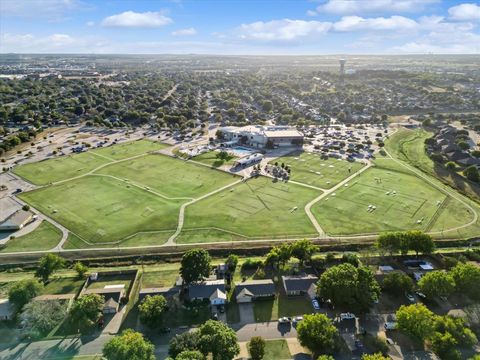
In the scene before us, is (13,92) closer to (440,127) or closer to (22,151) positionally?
(22,151)

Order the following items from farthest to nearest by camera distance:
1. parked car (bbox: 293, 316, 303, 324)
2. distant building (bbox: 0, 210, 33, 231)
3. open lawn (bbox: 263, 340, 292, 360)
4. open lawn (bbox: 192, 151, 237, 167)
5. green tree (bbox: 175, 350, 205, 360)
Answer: open lawn (bbox: 192, 151, 237, 167)
distant building (bbox: 0, 210, 33, 231)
parked car (bbox: 293, 316, 303, 324)
open lawn (bbox: 263, 340, 292, 360)
green tree (bbox: 175, 350, 205, 360)

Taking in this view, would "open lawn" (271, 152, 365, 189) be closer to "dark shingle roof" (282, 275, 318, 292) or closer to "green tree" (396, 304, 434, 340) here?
"dark shingle roof" (282, 275, 318, 292)

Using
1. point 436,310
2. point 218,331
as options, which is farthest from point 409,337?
point 218,331

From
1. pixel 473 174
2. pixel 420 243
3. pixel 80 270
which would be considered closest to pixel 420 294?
pixel 420 243

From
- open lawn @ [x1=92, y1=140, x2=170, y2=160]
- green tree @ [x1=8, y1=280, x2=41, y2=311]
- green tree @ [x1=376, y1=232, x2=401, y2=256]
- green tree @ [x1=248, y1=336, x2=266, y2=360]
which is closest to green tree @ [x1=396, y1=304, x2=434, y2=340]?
green tree @ [x1=376, y1=232, x2=401, y2=256]

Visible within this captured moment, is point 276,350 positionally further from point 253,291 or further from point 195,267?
point 195,267

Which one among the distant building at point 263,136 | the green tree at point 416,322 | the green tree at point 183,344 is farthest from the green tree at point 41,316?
the distant building at point 263,136
